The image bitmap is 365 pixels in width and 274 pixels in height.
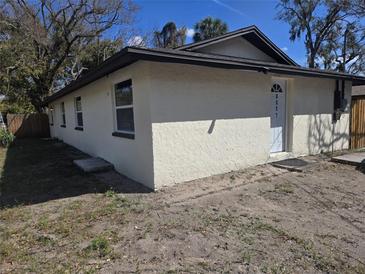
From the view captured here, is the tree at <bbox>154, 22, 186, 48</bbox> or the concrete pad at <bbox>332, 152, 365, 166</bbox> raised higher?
the tree at <bbox>154, 22, 186, 48</bbox>

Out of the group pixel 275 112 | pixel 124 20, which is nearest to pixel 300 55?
pixel 124 20

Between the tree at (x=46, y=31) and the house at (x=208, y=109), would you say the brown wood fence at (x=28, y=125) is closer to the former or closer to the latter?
the tree at (x=46, y=31)

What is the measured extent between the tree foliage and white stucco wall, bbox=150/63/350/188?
18134 millimetres

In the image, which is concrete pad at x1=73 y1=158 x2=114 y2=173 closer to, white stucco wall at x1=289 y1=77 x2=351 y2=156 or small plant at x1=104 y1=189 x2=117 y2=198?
small plant at x1=104 y1=189 x2=117 y2=198

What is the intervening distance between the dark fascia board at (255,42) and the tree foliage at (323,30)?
53.5 feet

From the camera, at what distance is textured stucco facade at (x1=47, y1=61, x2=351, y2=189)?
192 inches

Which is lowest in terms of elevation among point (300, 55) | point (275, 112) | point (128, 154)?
point (128, 154)

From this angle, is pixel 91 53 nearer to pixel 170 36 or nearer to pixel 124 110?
pixel 170 36

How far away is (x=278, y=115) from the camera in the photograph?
23.9ft

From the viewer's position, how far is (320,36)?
76.1 ft

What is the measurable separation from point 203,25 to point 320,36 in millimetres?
11360

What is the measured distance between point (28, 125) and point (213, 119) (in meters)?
17.5

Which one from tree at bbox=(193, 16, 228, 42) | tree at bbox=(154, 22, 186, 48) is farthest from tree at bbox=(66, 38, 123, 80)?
tree at bbox=(193, 16, 228, 42)

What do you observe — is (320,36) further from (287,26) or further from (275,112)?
(275,112)
